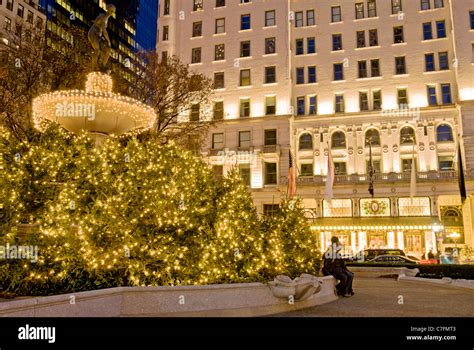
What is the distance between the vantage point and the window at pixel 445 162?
37344 mm

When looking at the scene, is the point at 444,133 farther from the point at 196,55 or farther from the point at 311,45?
the point at 196,55

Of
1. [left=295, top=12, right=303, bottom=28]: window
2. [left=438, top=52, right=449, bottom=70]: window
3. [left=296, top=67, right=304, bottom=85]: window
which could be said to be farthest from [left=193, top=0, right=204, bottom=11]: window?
[left=438, top=52, right=449, bottom=70]: window

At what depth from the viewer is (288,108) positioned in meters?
41.8

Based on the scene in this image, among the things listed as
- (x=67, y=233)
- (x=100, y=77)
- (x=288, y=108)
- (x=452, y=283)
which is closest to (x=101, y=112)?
(x=100, y=77)

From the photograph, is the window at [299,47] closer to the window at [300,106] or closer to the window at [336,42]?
the window at [336,42]

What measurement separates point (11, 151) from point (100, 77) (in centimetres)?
348

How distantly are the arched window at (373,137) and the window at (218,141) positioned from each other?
13817 mm

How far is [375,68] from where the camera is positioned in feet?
135

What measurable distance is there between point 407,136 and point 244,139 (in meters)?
15.1

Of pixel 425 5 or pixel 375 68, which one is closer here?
pixel 425 5

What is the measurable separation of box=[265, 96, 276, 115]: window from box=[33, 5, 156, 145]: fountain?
29.6m

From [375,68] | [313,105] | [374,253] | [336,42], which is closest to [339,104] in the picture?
[313,105]

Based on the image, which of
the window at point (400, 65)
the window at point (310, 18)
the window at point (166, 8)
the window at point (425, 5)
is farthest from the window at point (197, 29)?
the window at point (425, 5)

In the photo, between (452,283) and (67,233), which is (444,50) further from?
(67,233)
